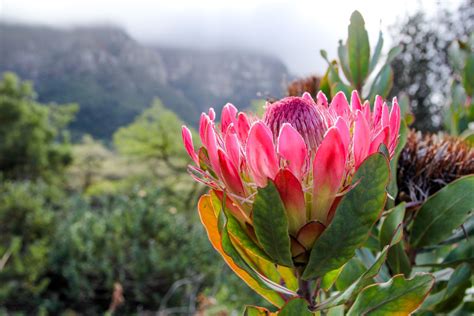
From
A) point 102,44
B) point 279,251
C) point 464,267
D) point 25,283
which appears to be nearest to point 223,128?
point 279,251

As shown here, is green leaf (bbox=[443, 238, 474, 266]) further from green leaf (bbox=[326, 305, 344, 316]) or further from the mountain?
the mountain

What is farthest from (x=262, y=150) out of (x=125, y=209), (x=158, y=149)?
(x=158, y=149)

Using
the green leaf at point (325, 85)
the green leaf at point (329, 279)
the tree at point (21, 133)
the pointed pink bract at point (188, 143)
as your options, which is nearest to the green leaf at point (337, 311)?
the green leaf at point (329, 279)

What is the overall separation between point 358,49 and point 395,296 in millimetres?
466

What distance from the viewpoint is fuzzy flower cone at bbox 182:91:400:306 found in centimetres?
39

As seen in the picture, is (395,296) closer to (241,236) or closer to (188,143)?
(241,236)

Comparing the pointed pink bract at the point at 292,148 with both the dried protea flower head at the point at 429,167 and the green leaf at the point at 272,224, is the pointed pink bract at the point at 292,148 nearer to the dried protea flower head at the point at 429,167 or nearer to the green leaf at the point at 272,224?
the green leaf at the point at 272,224

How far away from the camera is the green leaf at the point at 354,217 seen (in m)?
0.38

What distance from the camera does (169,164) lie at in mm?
16203

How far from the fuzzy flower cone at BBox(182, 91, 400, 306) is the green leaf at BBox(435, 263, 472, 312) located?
27 centimetres

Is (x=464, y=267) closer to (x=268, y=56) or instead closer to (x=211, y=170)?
(x=211, y=170)

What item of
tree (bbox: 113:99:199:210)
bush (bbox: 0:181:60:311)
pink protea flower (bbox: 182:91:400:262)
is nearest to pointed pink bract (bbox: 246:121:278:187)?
pink protea flower (bbox: 182:91:400:262)

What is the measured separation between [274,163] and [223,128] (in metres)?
0.12

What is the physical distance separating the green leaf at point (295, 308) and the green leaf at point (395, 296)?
0.23 feet
